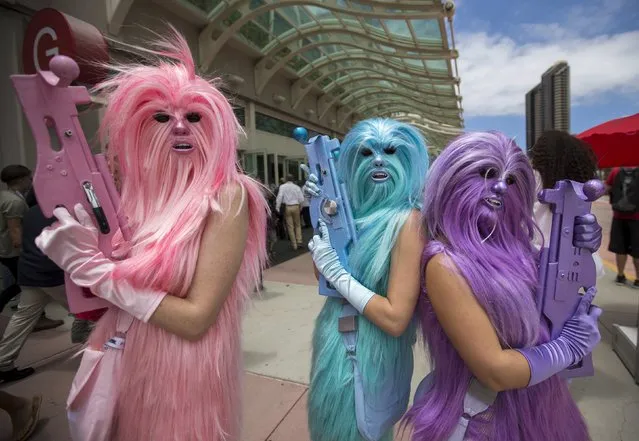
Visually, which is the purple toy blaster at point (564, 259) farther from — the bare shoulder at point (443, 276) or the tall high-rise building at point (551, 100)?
the tall high-rise building at point (551, 100)

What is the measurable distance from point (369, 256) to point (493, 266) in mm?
417

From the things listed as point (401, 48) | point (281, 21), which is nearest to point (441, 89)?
point (401, 48)

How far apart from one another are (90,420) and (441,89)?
1724 cm

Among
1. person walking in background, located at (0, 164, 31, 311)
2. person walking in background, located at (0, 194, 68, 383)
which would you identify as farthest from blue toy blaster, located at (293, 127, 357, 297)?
person walking in background, located at (0, 164, 31, 311)

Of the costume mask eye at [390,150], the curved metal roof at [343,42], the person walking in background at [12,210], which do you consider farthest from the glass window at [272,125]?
the costume mask eye at [390,150]

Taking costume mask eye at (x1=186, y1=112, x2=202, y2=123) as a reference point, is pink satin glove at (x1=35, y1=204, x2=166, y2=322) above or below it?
below

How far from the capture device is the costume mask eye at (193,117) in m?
1.11

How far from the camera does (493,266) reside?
956 millimetres

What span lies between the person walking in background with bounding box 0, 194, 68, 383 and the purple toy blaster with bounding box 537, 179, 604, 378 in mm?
2966

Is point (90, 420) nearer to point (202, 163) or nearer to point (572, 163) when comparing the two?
point (202, 163)

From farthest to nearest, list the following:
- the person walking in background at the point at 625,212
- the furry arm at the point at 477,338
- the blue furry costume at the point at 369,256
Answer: the person walking in background at the point at 625,212 < the blue furry costume at the point at 369,256 < the furry arm at the point at 477,338

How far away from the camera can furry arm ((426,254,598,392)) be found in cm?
89

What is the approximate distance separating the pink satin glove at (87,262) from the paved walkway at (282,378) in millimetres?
1056

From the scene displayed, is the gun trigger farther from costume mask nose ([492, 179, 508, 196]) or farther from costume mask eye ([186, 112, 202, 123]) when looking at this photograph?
costume mask nose ([492, 179, 508, 196])
